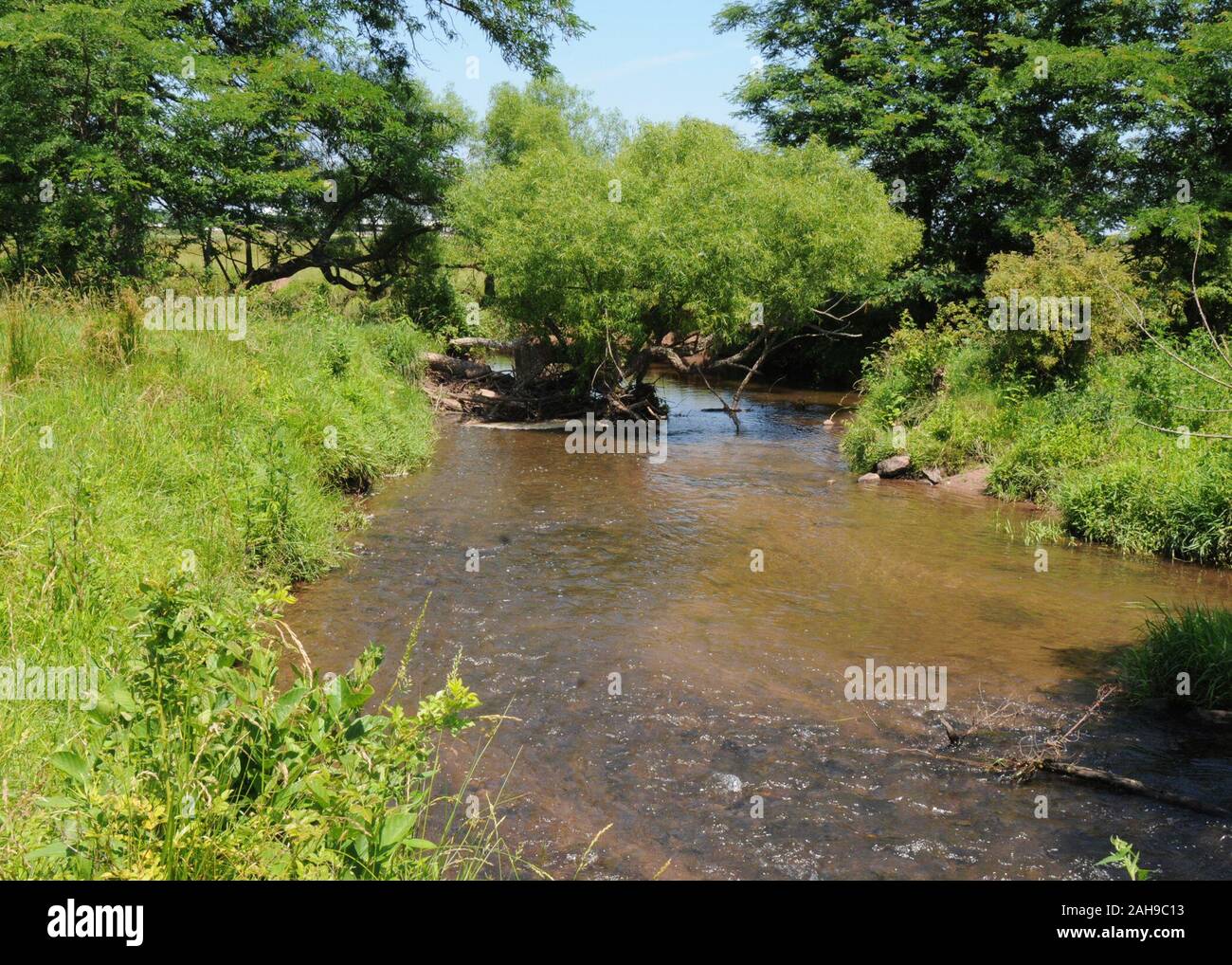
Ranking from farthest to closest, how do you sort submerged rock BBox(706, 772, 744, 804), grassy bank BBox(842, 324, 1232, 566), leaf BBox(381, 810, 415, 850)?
grassy bank BBox(842, 324, 1232, 566), submerged rock BBox(706, 772, 744, 804), leaf BBox(381, 810, 415, 850)

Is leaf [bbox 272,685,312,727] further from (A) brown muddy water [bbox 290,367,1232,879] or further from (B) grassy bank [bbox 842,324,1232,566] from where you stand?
(B) grassy bank [bbox 842,324,1232,566]

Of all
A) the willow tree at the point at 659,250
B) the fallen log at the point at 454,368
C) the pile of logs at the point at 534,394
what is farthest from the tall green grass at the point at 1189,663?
the fallen log at the point at 454,368

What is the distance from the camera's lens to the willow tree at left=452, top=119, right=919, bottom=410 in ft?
59.5

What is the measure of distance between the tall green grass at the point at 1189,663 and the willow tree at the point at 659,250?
12.3m

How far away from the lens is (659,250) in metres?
17.9

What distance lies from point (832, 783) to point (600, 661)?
8.23 feet

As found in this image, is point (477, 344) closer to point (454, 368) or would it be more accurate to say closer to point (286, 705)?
point (454, 368)

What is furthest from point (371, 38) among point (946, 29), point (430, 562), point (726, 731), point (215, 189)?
point (726, 731)

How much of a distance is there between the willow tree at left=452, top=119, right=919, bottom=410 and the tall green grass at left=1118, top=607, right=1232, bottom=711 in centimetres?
1233

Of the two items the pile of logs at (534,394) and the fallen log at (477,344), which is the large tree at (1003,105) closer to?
the pile of logs at (534,394)

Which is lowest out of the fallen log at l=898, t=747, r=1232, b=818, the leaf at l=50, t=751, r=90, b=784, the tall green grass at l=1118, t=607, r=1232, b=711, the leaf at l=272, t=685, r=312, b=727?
the fallen log at l=898, t=747, r=1232, b=818

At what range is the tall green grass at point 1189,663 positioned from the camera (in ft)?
22.8

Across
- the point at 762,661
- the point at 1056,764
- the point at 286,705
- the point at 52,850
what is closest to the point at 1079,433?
the point at 762,661

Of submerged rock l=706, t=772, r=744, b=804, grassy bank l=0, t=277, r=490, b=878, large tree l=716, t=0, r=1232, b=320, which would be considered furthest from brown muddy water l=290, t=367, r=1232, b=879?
large tree l=716, t=0, r=1232, b=320
